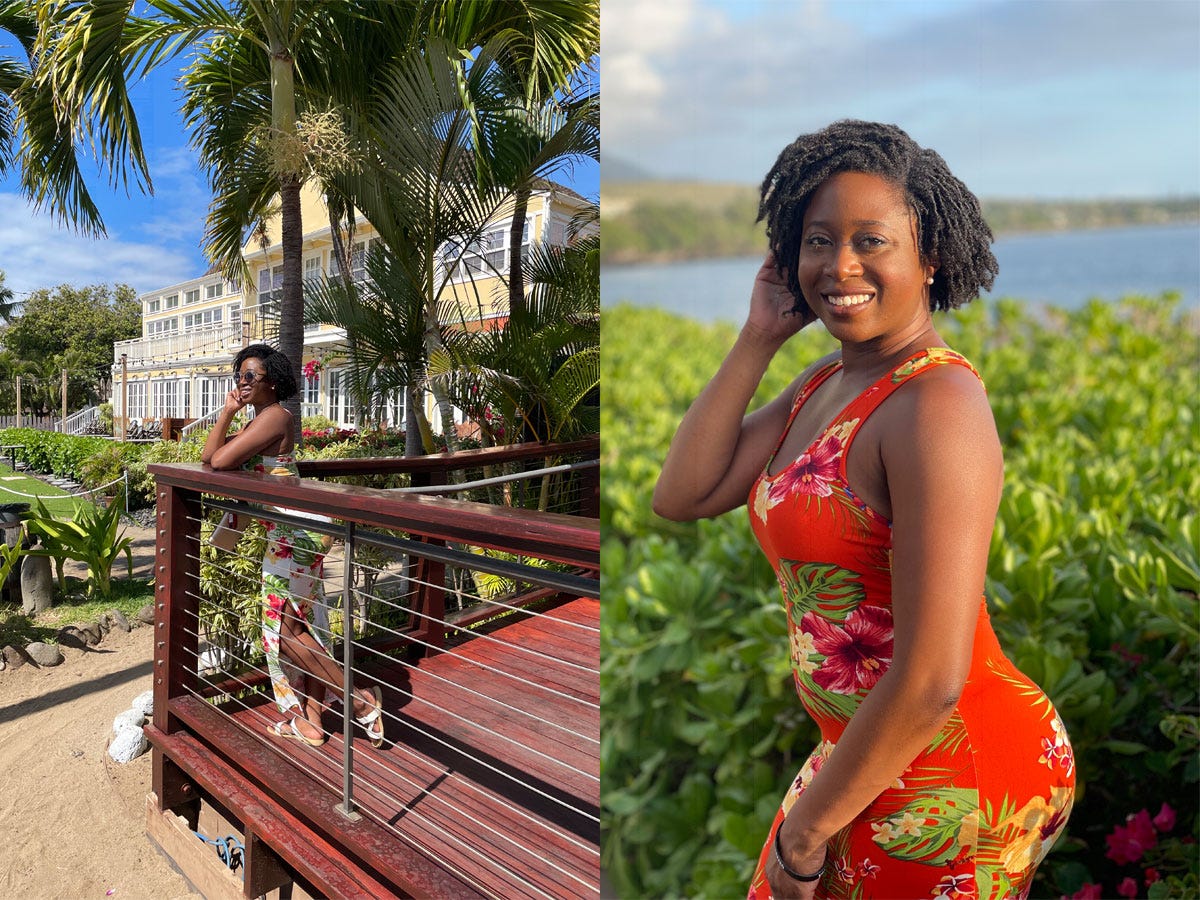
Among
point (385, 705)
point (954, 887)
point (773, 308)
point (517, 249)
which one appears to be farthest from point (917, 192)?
point (517, 249)

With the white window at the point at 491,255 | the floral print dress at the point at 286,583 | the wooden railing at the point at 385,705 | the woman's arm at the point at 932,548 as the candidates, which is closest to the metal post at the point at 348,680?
the wooden railing at the point at 385,705

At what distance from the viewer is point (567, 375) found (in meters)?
5.71

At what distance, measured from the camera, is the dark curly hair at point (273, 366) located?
3.53 metres

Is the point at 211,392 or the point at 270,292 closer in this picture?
the point at 270,292

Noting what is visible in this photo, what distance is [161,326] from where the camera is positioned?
37.2 feet

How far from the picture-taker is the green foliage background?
3.61 ft

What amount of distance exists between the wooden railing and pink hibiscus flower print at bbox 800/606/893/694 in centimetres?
68

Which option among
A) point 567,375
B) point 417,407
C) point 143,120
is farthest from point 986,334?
point 143,120

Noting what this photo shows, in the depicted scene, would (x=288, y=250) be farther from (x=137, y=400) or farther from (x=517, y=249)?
(x=137, y=400)

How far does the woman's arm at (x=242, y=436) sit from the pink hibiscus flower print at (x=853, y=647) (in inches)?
118

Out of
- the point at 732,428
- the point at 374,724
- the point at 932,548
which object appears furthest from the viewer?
the point at 374,724

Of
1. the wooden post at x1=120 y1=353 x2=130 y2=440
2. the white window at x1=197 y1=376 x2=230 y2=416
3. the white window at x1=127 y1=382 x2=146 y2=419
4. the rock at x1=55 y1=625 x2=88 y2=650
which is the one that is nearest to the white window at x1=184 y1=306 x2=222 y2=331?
the wooden post at x1=120 y1=353 x2=130 y2=440

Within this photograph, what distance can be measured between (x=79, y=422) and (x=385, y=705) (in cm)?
1006

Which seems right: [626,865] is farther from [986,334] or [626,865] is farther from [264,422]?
[264,422]
